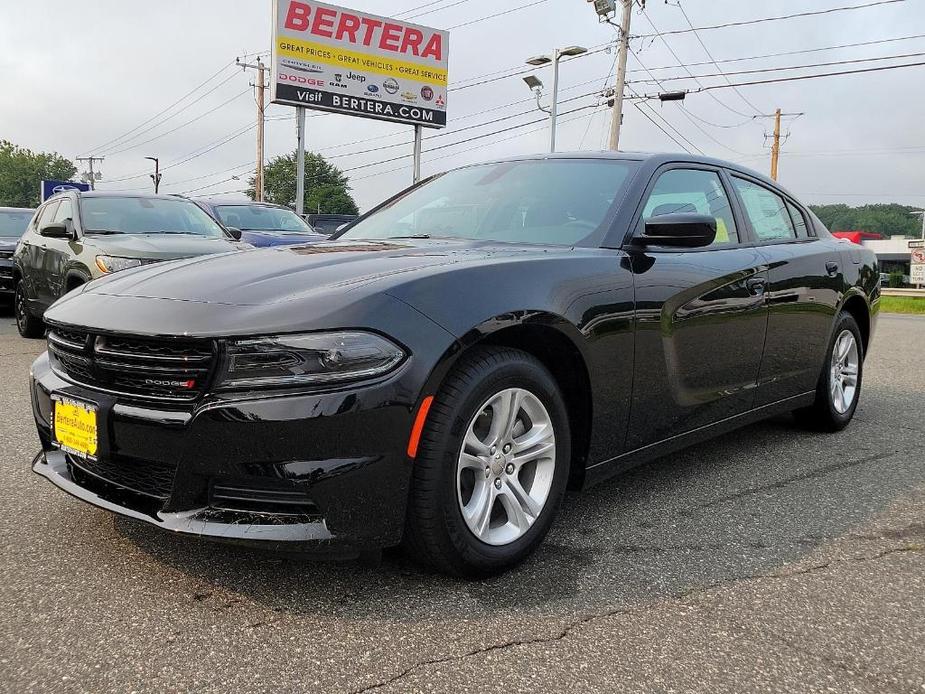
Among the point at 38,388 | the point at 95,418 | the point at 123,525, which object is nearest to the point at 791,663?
the point at 95,418

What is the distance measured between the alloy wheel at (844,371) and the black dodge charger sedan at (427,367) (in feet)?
3.94

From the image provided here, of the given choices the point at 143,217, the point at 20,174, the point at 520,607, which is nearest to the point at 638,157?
the point at 520,607

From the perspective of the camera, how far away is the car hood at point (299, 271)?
2400 mm

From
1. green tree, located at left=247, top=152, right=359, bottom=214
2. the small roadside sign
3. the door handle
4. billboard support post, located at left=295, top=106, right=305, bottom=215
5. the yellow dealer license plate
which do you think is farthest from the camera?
green tree, located at left=247, top=152, right=359, bottom=214

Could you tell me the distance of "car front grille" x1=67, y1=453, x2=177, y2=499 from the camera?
2.26 m

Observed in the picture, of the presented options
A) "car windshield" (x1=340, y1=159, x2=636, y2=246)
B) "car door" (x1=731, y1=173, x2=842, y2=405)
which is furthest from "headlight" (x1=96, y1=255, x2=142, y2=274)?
"car door" (x1=731, y1=173, x2=842, y2=405)

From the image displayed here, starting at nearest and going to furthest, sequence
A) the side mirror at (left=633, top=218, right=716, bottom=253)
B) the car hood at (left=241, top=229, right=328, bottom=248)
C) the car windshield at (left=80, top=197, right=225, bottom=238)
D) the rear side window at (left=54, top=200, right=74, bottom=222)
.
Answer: the side mirror at (left=633, top=218, right=716, bottom=253), the car windshield at (left=80, top=197, right=225, bottom=238), the rear side window at (left=54, top=200, right=74, bottom=222), the car hood at (left=241, top=229, right=328, bottom=248)

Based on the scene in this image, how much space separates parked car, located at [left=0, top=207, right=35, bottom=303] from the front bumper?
10.1 meters

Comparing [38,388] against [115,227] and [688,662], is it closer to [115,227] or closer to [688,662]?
[688,662]

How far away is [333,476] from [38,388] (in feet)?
4.16

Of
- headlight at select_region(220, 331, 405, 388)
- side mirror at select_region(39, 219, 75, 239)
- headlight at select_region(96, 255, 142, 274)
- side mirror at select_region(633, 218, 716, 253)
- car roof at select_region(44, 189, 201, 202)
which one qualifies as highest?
car roof at select_region(44, 189, 201, 202)

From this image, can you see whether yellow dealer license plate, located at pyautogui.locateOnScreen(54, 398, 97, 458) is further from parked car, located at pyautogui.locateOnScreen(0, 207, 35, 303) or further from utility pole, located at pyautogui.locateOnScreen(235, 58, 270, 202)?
utility pole, located at pyautogui.locateOnScreen(235, 58, 270, 202)

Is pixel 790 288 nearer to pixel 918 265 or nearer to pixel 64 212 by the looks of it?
pixel 64 212

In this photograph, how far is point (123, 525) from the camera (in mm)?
2928
